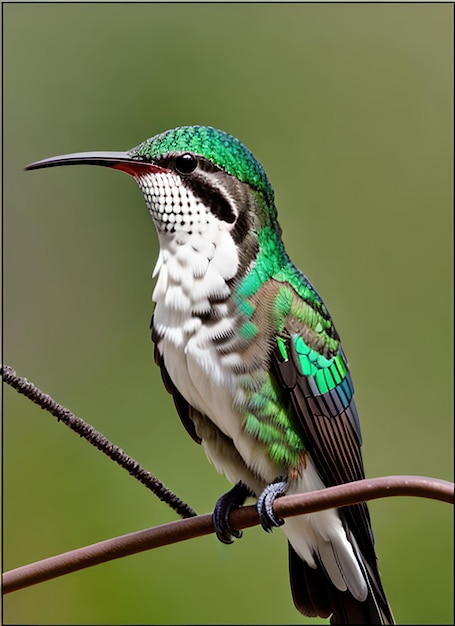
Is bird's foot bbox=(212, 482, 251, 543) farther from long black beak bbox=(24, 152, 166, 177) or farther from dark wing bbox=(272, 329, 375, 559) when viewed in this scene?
long black beak bbox=(24, 152, 166, 177)

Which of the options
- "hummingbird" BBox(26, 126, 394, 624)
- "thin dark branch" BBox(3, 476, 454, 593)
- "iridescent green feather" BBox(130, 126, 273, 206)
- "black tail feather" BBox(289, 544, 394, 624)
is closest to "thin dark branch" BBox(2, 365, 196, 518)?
"thin dark branch" BBox(3, 476, 454, 593)

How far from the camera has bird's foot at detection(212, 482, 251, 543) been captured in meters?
1.29

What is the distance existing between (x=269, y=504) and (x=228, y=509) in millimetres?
179

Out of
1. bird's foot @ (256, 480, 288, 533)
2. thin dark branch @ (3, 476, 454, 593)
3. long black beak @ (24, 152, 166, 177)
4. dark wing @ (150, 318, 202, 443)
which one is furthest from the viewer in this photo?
dark wing @ (150, 318, 202, 443)

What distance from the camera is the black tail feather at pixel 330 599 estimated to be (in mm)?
1384

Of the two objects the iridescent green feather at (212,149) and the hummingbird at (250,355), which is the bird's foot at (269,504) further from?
the iridescent green feather at (212,149)

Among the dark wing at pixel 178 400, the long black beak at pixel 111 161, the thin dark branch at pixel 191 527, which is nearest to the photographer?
the thin dark branch at pixel 191 527

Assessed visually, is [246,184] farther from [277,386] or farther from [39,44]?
[39,44]

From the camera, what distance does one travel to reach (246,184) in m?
1.21

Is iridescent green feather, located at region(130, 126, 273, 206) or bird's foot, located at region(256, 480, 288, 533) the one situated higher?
iridescent green feather, located at region(130, 126, 273, 206)

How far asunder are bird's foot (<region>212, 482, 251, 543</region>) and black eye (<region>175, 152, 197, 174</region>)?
454mm

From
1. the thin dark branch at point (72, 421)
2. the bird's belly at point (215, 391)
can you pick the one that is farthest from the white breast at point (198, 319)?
the thin dark branch at point (72, 421)

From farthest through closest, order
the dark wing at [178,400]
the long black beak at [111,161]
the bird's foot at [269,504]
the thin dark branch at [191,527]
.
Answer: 1. the dark wing at [178,400]
2. the bird's foot at [269,504]
3. the long black beak at [111,161]
4. the thin dark branch at [191,527]

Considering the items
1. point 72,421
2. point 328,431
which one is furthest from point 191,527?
point 328,431
